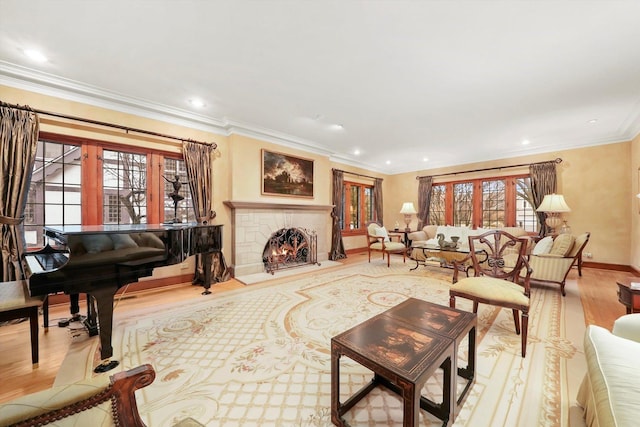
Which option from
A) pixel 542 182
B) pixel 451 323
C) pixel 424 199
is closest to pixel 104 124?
pixel 451 323

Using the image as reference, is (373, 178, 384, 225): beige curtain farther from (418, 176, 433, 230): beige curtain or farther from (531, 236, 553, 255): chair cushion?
(531, 236, 553, 255): chair cushion

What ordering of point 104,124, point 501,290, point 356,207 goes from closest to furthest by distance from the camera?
point 501,290, point 104,124, point 356,207

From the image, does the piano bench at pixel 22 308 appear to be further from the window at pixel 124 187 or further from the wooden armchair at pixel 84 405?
the wooden armchair at pixel 84 405

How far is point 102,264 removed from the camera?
1.89 m

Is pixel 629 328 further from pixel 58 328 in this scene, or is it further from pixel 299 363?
pixel 58 328

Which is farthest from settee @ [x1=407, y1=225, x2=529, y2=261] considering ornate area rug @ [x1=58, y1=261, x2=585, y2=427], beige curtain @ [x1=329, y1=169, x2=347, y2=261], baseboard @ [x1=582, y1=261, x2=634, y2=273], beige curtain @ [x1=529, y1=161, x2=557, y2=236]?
ornate area rug @ [x1=58, y1=261, x2=585, y2=427]

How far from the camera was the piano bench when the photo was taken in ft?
5.93

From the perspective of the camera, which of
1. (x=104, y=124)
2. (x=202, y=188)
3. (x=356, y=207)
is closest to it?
(x=104, y=124)

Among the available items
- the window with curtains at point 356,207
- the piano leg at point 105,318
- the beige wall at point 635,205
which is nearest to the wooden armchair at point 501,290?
the piano leg at point 105,318

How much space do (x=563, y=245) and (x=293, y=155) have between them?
494cm

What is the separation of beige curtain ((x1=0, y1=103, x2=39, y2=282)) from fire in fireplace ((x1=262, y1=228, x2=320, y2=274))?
315 centimetres

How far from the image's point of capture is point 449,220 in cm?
696

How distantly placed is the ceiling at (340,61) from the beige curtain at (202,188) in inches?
19.8

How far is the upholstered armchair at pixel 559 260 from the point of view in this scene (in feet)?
11.4
